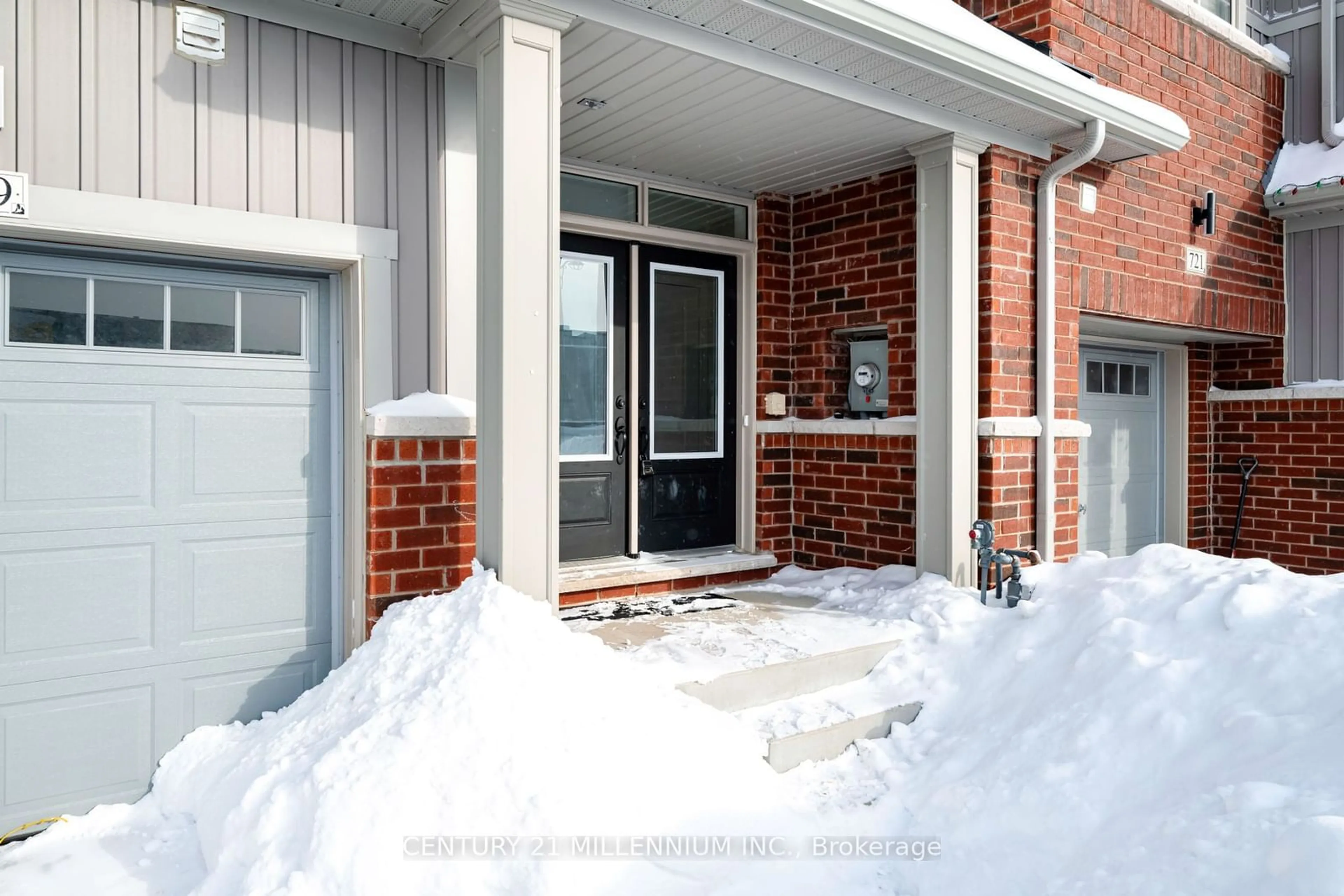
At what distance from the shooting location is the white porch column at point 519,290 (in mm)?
3344

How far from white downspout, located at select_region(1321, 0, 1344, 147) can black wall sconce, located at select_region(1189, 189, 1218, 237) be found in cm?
135

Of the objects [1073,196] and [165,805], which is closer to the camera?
[165,805]

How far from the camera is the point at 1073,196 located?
5.38m

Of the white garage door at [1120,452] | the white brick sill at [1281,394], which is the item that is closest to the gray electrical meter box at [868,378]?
the white garage door at [1120,452]

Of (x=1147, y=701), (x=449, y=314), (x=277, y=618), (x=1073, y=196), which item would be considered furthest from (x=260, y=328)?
(x=1073, y=196)

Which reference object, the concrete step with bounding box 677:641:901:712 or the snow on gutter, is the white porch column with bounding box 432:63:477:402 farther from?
the snow on gutter

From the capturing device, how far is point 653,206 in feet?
17.9

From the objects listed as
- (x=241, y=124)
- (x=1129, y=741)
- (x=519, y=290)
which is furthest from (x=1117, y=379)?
(x=241, y=124)

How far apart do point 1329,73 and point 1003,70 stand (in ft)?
13.9

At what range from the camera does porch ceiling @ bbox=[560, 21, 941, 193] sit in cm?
382

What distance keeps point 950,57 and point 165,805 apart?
4.40 m

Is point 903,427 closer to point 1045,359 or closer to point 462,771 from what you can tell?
point 1045,359

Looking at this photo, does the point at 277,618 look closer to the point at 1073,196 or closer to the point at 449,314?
the point at 449,314

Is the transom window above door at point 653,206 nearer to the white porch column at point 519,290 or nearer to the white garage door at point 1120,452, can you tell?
the white porch column at point 519,290
